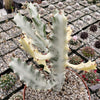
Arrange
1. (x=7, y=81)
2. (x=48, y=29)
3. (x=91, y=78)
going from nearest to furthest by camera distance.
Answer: (x=7, y=81)
(x=91, y=78)
(x=48, y=29)

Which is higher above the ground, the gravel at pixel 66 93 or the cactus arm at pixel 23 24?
the cactus arm at pixel 23 24

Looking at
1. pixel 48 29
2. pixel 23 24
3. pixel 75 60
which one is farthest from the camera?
pixel 48 29

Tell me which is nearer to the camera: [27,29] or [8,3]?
[27,29]

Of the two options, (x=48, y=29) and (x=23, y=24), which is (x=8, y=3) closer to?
(x=48, y=29)

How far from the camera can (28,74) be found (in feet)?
5.89

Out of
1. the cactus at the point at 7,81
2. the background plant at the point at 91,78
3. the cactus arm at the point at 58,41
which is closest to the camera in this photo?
the cactus arm at the point at 58,41

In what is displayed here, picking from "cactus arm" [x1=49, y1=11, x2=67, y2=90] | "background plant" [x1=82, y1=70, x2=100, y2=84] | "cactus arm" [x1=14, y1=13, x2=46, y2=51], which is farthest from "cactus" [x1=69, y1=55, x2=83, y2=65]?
"cactus arm" [x1=14, y1=13, x2=46, y2=51]

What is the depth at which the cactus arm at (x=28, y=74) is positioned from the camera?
173cm

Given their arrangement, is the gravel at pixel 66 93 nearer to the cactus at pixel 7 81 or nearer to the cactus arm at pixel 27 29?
the cactus at pixel 7 81

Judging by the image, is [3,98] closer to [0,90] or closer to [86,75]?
[0,90]

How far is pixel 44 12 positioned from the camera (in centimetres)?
516

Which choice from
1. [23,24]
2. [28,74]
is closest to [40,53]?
[28,74]

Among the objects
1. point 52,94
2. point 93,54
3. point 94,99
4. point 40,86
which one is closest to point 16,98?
point 52,94

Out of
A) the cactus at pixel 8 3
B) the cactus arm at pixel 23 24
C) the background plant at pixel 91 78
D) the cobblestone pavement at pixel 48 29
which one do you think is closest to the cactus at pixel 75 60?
the cobblestone pavement at pixel 48 29
